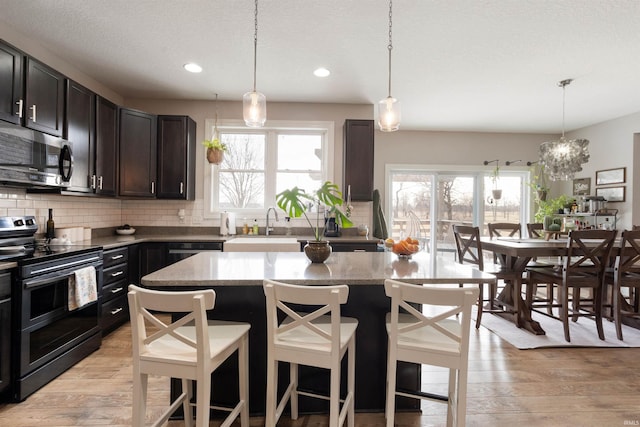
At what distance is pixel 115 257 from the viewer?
3256 mm

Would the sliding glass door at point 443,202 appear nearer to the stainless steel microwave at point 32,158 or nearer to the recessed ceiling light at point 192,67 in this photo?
the recessed ceiling light at point 192,67

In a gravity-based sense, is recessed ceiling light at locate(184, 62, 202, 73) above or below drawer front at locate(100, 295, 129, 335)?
above

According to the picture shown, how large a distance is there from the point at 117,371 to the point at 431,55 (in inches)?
150

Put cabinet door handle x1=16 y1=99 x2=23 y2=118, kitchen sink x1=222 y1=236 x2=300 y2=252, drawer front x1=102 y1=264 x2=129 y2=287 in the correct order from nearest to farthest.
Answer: cabinet door handle x1=16 y1=99 x2=23 y2=118 < drawer front x1=102 y1=264 x2=129 y2=287 < kitchen sink x1=222 y1=236 x2=300 y2=252

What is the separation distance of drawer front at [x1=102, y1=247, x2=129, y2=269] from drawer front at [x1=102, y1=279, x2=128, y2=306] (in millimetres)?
205

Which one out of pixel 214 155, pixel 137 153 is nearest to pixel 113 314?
pixel 137 153

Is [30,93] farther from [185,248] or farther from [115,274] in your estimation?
[185,248]

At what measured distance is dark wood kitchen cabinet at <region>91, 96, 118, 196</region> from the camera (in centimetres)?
341

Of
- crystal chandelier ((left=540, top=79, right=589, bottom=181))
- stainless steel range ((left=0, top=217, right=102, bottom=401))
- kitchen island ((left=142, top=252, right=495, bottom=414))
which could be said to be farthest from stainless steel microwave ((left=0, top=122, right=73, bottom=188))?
crystal chandelier ((left=540, top=79, right=589, bottom=181))

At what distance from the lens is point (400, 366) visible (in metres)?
2.02

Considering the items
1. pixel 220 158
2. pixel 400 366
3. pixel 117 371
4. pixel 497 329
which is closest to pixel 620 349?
pixel 497 329

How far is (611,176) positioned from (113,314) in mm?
6854

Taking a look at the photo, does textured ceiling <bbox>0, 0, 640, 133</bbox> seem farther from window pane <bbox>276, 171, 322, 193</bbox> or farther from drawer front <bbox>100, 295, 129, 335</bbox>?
drawer front <bbox>100, 295, 129, 335</bbox>

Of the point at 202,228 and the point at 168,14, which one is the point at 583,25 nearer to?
the point at 168,14
